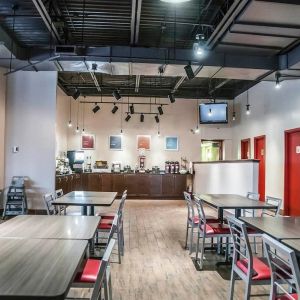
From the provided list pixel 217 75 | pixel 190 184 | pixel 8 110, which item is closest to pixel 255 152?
pixel 190 184

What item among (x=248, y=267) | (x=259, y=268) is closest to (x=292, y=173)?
(x=259, y=268)

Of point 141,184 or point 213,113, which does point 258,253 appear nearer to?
point 141,184

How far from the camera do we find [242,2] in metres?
4.59

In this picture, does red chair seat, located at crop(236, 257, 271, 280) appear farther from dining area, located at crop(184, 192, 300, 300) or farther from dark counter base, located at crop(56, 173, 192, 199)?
dark counter base, located at crop(56, 173, 192, 199)

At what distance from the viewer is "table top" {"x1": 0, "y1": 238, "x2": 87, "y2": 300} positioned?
58.0 inches

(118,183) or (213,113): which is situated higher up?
(213,113)

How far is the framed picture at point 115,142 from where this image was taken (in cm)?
1273

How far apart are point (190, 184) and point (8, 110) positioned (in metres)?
6.90

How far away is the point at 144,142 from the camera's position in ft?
42.1

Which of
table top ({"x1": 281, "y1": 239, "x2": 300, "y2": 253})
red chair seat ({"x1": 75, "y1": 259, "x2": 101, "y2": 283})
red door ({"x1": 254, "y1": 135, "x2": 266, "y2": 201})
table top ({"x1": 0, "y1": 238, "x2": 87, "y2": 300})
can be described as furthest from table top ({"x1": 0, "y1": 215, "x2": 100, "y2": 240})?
red door ({"x1": 254, "y1": 135, "x2": 266, "y2": 201})

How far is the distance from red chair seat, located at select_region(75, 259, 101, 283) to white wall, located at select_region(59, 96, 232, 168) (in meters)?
9.99

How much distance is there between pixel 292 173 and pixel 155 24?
16.3 ft

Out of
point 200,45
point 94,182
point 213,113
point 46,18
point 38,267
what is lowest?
point 94,182

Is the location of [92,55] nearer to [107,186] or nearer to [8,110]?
[8,110]
